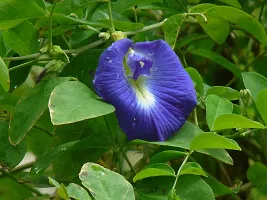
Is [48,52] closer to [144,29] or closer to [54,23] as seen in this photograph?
[54,23]

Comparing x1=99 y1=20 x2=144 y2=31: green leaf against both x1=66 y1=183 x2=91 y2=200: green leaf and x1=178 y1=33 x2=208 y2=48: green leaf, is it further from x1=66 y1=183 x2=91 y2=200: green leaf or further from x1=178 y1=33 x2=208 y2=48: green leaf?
x1=66 y1=183 x2=91 y2=200: green leaf

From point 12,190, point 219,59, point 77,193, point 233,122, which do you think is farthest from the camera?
point 12,190

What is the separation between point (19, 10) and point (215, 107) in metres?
0.31

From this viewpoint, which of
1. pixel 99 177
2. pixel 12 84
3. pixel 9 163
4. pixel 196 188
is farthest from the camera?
pixel 12 84

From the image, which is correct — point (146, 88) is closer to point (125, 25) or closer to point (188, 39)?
point (125, 25)

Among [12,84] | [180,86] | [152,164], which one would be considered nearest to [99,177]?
[152,164]

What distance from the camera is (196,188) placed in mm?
949

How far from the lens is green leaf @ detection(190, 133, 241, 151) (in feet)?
2.94

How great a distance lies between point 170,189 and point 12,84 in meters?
0.46

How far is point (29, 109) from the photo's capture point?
3.29 ft

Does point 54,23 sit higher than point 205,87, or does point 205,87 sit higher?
point 54,23

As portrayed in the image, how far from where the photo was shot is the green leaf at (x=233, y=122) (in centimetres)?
93

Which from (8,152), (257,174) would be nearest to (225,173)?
(257,174)

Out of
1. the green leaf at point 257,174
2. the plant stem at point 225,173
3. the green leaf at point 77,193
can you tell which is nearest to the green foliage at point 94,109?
the green leaf at point 77,193
